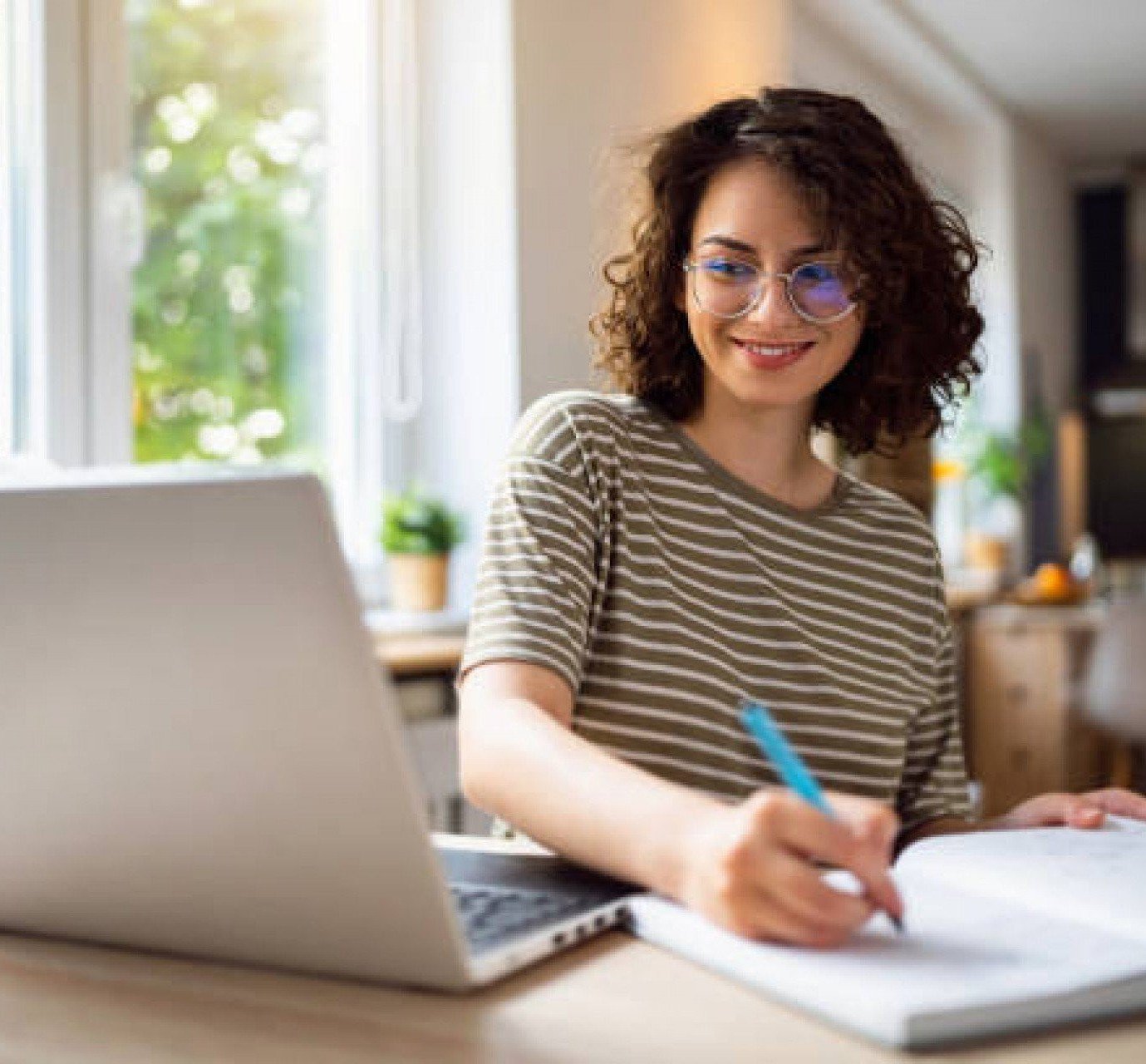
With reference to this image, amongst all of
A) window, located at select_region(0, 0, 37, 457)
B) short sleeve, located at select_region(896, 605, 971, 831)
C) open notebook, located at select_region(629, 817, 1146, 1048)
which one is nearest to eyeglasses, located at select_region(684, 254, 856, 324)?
short sleeve, located at select_region(896, 605, 971, 831)

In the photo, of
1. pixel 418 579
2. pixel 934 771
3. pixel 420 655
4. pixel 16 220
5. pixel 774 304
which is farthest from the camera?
pixel 418 579

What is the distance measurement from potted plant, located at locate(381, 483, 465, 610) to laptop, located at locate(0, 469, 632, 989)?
1.99 m

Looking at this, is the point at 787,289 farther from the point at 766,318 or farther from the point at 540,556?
the point at 540,556

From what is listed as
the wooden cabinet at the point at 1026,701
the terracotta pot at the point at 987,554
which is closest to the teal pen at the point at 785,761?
the wooden cabinet at the point at 1026,701

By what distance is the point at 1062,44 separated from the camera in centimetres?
559

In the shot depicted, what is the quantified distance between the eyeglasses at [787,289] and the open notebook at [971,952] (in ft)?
1.54

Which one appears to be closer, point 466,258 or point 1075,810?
point 1075,810

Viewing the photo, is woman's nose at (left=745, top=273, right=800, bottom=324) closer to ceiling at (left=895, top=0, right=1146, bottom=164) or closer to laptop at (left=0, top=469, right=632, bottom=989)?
laptop at (left=0, top=469, right=632, bottom=989)

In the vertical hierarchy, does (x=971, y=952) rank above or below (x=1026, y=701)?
above

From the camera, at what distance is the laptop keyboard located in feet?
2.54

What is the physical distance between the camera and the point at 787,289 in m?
1.23

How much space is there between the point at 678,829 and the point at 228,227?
208 cm

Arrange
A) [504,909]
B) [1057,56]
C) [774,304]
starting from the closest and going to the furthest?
[504,909] < [774,304] < [1057,56]

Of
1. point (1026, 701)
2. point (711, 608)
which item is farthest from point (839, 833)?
point (1026, 701)
